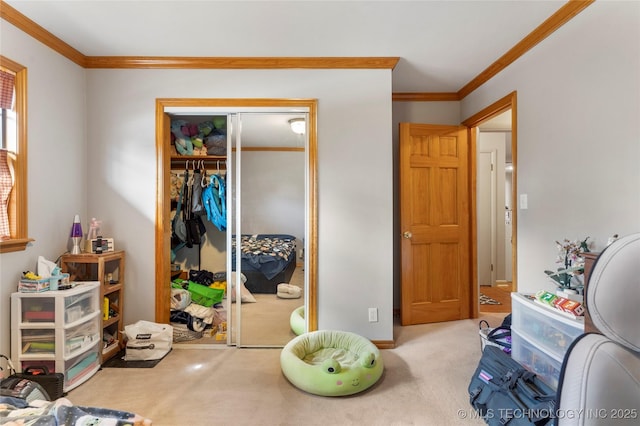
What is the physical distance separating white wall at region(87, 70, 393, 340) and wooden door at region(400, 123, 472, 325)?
1.99 ft

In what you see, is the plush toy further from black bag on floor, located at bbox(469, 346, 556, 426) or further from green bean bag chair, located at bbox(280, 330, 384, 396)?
black bag on floor, located at bbox(469, 346, 556, 426)

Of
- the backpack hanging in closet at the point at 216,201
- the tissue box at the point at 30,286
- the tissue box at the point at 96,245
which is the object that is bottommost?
the tissue box at the point at 30,286

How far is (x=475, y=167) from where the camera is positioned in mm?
3365

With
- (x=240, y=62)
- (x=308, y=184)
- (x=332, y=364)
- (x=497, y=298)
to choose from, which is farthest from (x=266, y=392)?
(x=497, y=298)

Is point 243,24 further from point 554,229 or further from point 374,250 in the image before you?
point 554,229

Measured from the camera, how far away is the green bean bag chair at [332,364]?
76.0 inches

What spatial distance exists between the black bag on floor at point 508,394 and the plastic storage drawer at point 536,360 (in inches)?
3.5

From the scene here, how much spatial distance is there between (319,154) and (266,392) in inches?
72.5

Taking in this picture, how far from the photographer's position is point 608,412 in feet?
2.09

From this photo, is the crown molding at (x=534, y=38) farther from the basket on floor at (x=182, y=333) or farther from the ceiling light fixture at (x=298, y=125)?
the basket on floor at (x=182, y=333)

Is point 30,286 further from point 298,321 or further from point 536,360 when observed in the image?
point 536,360

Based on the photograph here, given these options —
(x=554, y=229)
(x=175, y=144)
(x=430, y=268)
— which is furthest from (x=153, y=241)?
(x=554, y=229)

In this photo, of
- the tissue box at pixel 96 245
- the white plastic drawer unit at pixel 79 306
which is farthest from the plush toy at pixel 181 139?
the white plastic drawer unit at pixel 79 306

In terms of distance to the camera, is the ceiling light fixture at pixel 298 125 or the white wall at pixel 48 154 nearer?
the white wall at pixel 48 154
